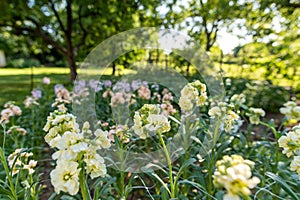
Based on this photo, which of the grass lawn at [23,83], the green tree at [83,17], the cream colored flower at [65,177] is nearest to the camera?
the cream colored flower at [65,177]

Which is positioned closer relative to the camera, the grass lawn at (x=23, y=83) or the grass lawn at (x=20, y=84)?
the grass lawn at (x=23, y=83)

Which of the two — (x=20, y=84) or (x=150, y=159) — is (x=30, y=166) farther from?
(x=20, y=84)

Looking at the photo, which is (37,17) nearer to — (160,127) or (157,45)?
(157,45)

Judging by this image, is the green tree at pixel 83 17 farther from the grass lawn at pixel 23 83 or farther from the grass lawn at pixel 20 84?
the grass lawn at pixel 20 84

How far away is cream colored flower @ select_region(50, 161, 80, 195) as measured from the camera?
2.21ft

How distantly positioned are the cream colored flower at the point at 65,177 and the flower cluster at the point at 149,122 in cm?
29

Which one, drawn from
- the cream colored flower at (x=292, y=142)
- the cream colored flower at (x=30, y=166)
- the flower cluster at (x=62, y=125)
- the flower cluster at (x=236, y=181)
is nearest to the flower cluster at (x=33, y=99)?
the cream colored flower at (x=30, y=166)

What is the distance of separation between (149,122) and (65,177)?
1.10 ft

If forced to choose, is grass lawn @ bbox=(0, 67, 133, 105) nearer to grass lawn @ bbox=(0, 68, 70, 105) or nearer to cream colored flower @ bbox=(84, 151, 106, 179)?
grass lawn @ bbox=(0, 68, 70, 105)

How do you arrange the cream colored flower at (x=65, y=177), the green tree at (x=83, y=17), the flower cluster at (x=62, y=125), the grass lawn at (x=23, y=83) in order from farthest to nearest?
the green tree at (x=83, y=17), the grass lawn at (x=23, y=83), the flower cluster at (x=62, y=125), the cream colored flower at (x=65, y=177)

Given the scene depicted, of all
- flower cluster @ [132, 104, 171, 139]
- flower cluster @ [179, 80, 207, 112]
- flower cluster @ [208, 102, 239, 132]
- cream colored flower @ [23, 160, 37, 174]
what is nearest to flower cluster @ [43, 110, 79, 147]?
flower cluster @ [132, 104, 171, 139]

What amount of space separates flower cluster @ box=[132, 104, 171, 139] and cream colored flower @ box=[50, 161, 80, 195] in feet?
0.95

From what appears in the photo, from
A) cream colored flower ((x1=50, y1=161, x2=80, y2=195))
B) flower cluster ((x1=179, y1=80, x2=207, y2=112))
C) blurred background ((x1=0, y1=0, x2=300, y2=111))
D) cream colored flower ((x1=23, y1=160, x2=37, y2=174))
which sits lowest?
cream colored flower ((x1=23, y1=160, x2=37, y2=174))

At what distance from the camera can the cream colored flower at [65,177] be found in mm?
672
